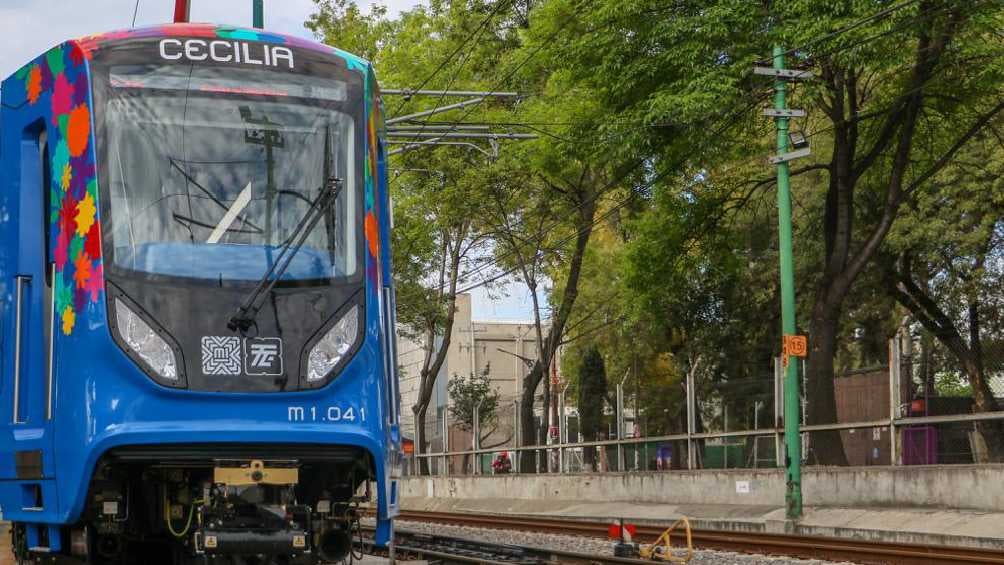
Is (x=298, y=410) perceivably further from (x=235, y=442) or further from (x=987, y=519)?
(x=987, y=519)

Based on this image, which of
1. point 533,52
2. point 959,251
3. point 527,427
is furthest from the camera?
point 527,427

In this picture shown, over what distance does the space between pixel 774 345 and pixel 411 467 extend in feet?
40.8

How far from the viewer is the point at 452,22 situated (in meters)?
42.5

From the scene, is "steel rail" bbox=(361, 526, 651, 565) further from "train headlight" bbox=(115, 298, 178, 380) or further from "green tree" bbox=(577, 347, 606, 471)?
"green tree" bbox=(577, 347, 606, 471)

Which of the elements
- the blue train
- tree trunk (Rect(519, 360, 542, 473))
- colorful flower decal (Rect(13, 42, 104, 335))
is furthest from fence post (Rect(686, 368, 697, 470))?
colorful flower decal (Rect(13, 42, 104, 335))

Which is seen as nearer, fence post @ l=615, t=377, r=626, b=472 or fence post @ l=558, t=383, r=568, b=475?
fence post @ l=615, t=377, r=626, b=472

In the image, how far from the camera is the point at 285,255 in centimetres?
942

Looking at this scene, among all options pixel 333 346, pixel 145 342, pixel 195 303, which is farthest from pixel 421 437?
pixel 145 342

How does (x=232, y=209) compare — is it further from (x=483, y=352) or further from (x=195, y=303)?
(x=483, y=352)

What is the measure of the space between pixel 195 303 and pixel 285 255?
2.27 ft

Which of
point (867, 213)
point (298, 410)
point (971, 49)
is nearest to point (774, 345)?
point (867, 213)

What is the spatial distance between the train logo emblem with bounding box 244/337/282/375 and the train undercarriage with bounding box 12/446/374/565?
0.50 m

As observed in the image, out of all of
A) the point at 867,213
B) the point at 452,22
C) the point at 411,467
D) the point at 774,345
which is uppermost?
the point at 452,22

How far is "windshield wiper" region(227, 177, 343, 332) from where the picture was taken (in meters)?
9.12
